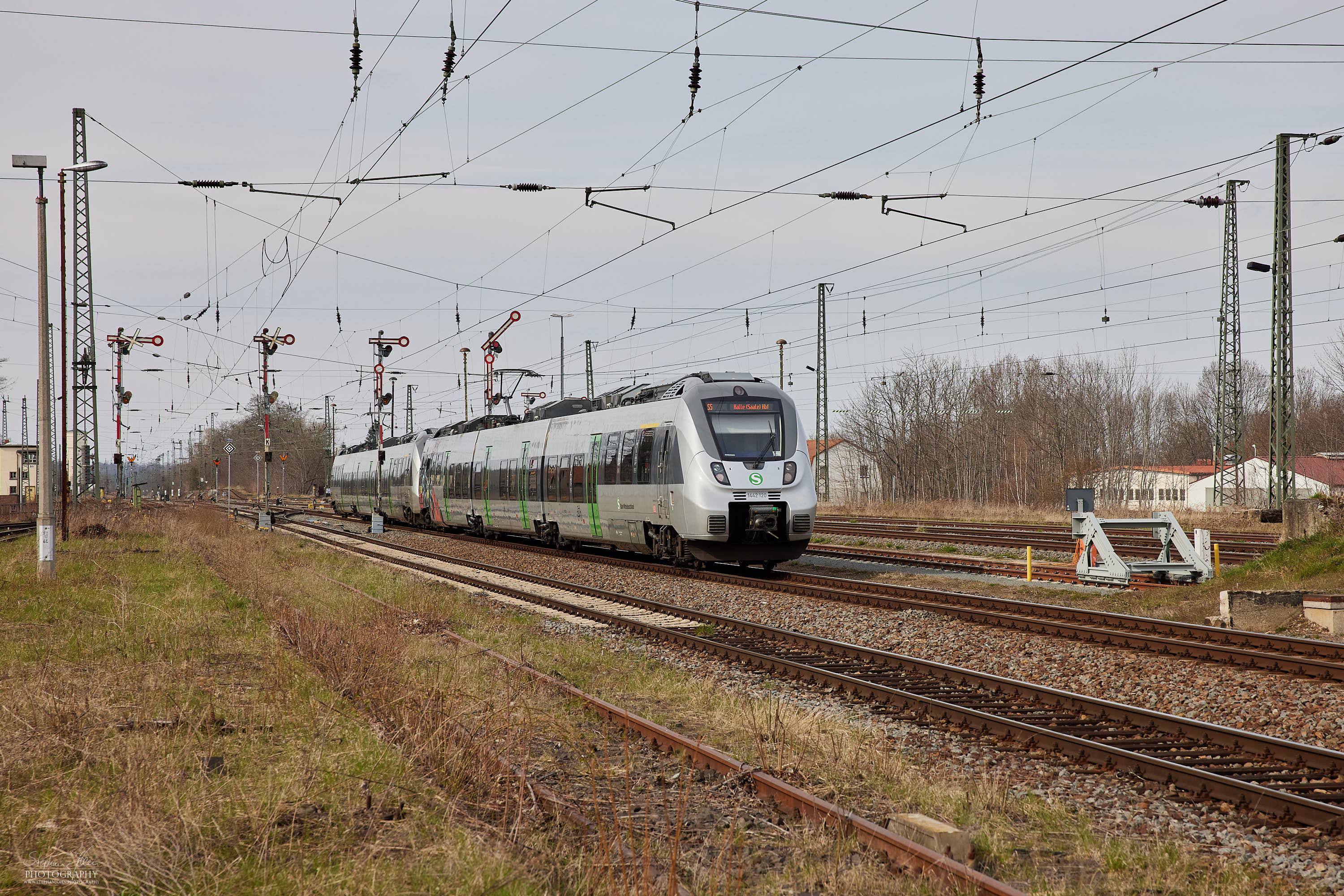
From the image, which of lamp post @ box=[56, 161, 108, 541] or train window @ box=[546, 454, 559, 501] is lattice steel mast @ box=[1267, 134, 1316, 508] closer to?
train window @ box=[546, 454, 559, 501]

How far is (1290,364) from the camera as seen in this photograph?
26.2 meters

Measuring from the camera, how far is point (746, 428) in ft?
65.9

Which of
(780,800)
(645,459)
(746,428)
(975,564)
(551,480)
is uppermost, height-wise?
(746,428)

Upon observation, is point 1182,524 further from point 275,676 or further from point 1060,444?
point 1060,444

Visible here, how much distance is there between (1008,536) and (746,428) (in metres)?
13.3

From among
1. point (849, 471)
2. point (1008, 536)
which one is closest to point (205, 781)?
point (1008, 536)

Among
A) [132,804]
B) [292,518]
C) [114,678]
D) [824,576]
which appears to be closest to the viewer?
[132,804]

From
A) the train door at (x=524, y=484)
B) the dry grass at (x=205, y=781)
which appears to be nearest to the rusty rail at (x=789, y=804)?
the dry grass at (x=205, y=781)

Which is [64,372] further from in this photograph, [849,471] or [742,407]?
[849,471]

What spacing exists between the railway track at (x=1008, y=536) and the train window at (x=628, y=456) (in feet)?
32.0

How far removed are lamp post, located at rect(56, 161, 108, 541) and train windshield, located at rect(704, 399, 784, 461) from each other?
1235 centimetres

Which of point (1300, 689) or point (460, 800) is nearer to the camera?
point (460, 800)

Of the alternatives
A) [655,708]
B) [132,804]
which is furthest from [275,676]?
[132,804]

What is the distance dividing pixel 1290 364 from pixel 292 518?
4732 cm
